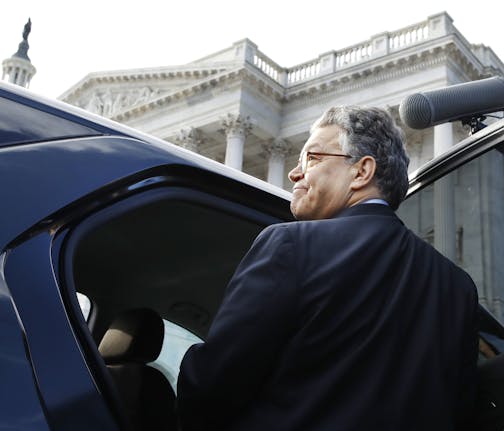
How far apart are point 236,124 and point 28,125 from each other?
22914 mm

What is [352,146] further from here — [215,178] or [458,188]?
[458,188]

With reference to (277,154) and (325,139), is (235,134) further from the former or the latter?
(325,139)

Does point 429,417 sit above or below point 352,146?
below

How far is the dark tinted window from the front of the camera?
3.46 feet

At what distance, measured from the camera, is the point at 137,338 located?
1695 mm

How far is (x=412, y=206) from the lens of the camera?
5.64ft

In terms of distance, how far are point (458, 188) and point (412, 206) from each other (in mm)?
136

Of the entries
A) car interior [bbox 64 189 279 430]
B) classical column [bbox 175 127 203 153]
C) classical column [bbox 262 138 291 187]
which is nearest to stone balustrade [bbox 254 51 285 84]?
classical column [bbox 262 138 291 187]

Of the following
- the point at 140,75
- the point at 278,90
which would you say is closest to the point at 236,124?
the point at 278,90

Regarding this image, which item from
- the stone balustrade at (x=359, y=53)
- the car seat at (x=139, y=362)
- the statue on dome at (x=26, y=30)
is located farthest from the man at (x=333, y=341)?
the statue on dome at (x=26, y=30)

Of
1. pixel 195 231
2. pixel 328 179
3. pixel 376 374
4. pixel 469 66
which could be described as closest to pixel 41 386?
pixel 376 374

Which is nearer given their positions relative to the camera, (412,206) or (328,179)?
(328,179)

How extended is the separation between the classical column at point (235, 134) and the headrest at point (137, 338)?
2189 cm

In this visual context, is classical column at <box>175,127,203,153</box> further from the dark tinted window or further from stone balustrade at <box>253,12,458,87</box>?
the dark tinted window
